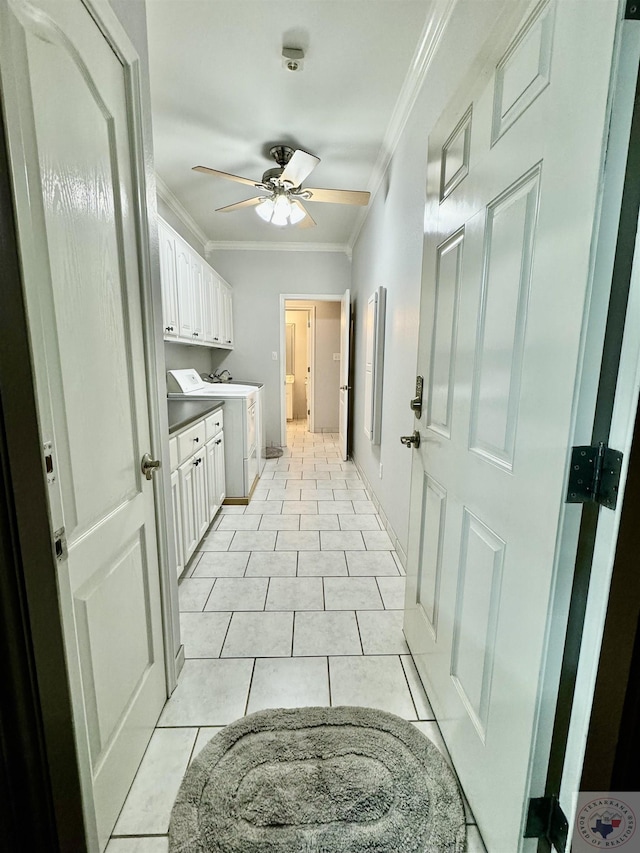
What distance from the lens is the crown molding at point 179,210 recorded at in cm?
336

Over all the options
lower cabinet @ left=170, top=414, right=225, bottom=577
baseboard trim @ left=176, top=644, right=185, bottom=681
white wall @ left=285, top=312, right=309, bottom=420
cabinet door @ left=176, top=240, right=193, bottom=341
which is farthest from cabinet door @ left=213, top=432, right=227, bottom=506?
white wall @ left=285, top=312, right=309, bottom=420

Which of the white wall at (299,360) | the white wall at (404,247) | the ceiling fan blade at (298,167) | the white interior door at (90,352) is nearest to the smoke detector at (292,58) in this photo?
the ceiling fan blade at (298,167)

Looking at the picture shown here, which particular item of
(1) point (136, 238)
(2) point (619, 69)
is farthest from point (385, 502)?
(2) point (619, 69)

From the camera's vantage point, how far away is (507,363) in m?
0.89

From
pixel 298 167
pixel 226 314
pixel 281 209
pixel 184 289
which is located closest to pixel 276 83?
pixel 298 167

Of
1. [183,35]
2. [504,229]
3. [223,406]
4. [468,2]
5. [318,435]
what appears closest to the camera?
[504,229]

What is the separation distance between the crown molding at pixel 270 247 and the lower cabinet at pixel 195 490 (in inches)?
117

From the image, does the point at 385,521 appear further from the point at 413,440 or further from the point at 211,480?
the point at 413,440

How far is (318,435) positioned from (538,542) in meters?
5.73

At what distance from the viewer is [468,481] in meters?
1.08

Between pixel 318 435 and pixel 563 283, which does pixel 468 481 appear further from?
pixel 318 435

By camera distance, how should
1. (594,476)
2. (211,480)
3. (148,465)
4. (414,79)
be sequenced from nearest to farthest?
(594,476), (148,465), (414,79), (211,480)

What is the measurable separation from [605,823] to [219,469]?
275cm

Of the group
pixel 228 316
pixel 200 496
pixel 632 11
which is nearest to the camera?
pixel 632 11
